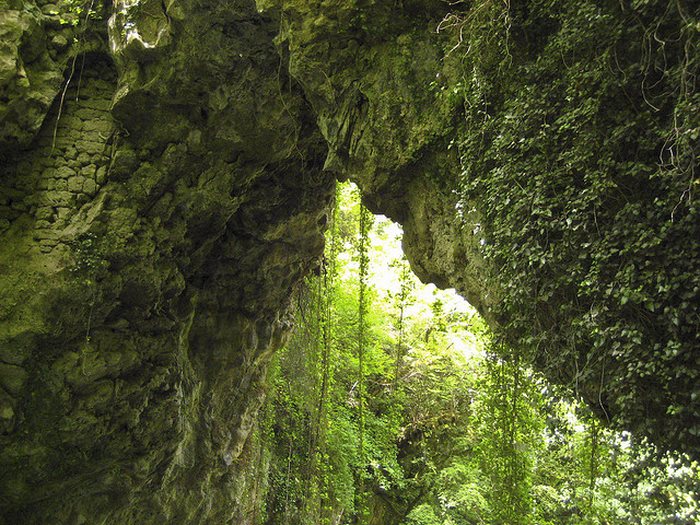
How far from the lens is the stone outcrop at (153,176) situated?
3516mm

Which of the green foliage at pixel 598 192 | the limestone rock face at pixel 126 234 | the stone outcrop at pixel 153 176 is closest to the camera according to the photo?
the green foliage at pixel 598 192

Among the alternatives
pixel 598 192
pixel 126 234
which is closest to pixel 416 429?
pixel 126 234

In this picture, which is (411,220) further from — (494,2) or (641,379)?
(641,379)

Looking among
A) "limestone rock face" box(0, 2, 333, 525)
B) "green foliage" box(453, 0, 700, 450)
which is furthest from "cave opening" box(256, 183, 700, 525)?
"limestone rock face" box(0, 2, 333, 525)

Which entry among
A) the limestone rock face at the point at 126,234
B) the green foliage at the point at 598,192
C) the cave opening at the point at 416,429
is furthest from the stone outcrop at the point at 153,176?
the cave opening at the point at 416,429

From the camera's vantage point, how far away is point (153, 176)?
443 centimetres

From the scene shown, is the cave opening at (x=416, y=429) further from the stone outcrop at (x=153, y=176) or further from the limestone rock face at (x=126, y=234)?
the limestone rock face at (x=126, y=234)

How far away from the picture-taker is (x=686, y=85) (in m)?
2.15

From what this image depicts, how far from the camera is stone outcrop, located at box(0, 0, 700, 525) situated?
11.5 feet

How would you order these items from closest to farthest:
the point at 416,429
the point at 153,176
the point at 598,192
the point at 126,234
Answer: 1. the point at 598,192
2. the point at 126,234
3. the point at 153,176
4. the point at 416,429

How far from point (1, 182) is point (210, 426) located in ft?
10.9

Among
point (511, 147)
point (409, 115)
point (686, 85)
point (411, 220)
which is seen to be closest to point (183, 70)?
point (409, 115)

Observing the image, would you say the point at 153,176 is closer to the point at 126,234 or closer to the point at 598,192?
the point at 126,234

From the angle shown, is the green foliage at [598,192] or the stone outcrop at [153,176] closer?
the green foliage at [598,192]
